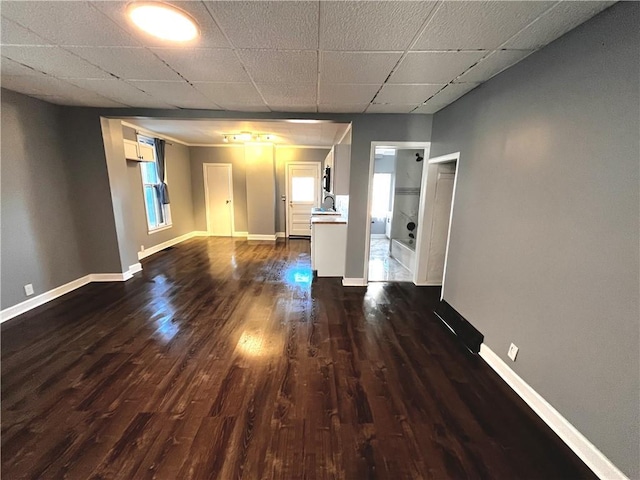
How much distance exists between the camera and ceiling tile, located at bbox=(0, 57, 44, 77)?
2.18m

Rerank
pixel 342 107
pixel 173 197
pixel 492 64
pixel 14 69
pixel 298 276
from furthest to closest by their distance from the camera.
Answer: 1. pixel 173 197
2. pixel 298 276
3. pixel 342 107
4. pixel 14 69
5. pixel 492 64

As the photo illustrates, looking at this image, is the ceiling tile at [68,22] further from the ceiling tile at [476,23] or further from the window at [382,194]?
the window at [382,194]

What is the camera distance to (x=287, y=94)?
2883 millimetres

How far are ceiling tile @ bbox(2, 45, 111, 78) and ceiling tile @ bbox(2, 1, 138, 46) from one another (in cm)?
25

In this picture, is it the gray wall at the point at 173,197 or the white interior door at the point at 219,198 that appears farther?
the white interior door at the point at 219,198

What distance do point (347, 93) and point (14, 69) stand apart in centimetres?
316

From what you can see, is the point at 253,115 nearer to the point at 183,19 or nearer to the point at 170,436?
the point at 183,19

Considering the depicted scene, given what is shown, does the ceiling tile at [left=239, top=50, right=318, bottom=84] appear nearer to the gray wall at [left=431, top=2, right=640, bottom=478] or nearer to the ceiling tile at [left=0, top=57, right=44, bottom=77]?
the gray wall at [left=431, top=2, right=640, bottom=478]

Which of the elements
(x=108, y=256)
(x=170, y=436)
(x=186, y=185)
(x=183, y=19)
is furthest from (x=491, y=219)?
(x=186, y=185)

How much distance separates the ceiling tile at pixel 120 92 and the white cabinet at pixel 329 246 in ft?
8.99

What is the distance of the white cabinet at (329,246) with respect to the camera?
4.16 meters

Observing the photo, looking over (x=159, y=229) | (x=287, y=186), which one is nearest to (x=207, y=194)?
(x=159, y=229)

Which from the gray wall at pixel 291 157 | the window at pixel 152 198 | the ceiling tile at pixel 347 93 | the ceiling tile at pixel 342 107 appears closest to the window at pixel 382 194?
the gray wall at pixel 291 157

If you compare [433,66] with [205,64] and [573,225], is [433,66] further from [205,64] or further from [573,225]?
[205,64]
